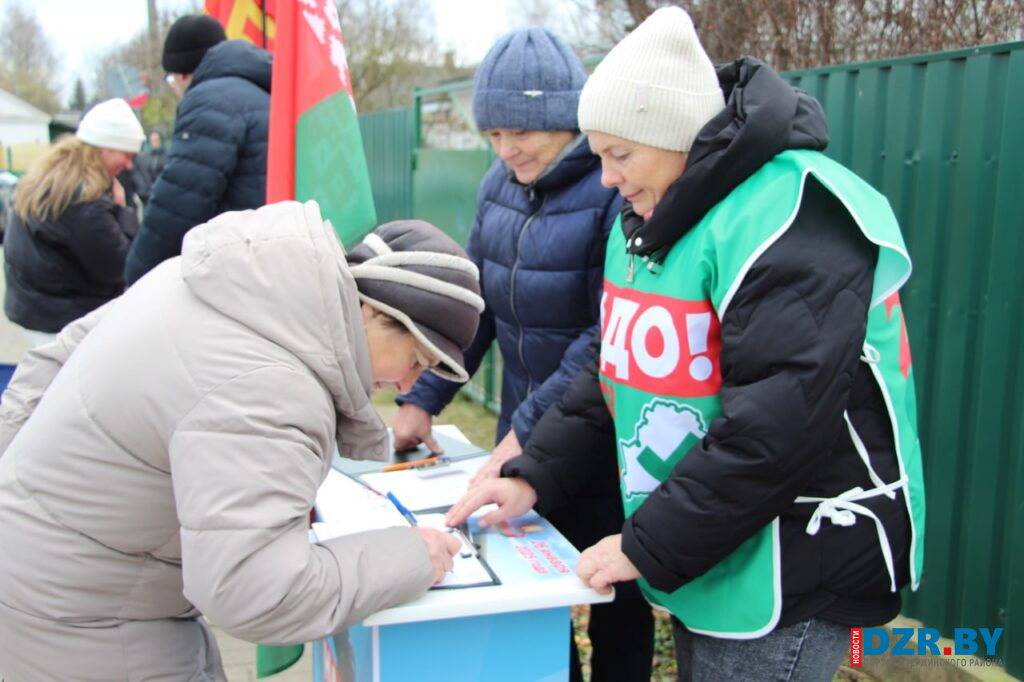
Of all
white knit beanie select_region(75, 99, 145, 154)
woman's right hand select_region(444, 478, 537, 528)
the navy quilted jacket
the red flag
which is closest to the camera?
woman's right hand select_region(444, 478, 537, 528)

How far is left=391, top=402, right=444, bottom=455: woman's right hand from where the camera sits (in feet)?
8.20

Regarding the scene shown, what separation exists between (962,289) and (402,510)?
187cm

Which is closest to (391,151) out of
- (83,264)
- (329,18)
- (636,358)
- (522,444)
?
(83,264)

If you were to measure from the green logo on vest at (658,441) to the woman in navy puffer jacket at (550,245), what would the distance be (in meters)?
0.50

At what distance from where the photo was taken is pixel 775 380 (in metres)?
1.43

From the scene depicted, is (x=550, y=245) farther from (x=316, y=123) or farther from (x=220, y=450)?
Answer: (x=220, y=450)

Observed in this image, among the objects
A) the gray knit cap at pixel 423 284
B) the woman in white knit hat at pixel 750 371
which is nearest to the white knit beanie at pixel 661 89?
the woman in white knit hat at pixel 750 371

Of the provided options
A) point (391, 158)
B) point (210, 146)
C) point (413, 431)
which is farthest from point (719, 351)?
point (391, 158)

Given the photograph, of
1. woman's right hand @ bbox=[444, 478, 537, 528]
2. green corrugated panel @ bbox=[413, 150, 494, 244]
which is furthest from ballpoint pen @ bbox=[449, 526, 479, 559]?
green corrugated panel @ bbox=[413, 150, 494, 244]

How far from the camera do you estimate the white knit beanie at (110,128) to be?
14.3 ft

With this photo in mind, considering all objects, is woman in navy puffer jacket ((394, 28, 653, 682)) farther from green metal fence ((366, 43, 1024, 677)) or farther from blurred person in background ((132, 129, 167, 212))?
blurred person in background ((132, 129, 167, 212))

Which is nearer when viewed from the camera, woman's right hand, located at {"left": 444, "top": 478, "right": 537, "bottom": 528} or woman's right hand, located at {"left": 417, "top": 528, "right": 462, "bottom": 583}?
woman's right hand, located at {"left": 417, "top": 528, "right": 462, "bottom": 583}

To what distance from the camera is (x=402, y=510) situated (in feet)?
6.51

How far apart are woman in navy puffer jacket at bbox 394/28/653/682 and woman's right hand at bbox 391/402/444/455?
287 mm
